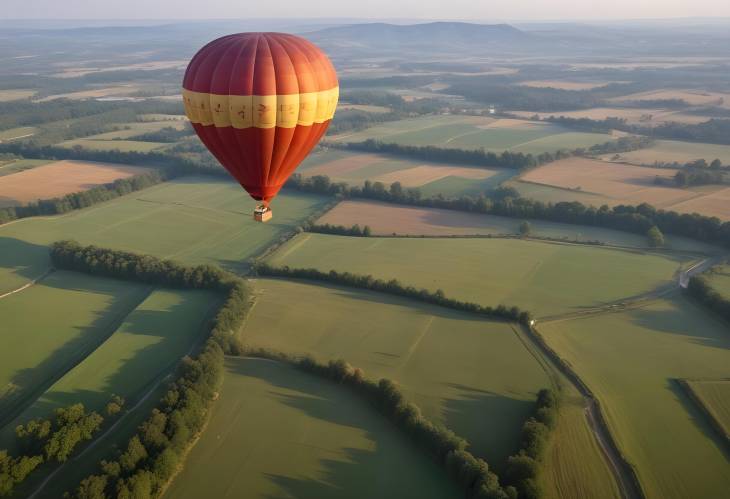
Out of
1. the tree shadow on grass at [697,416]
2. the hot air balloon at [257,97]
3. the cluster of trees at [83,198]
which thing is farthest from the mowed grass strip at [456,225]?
the hot air balloon at [257,97]

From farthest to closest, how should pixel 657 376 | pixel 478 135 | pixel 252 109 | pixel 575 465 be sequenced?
1. pixel 478 135
2. pixel 657 376
3. pixel 575 465
4. pixel 252 109

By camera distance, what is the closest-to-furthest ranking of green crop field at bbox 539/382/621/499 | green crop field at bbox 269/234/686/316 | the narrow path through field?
green crop field at bbox 539/382/621/499, green crop field at bbox 269/234/686/316, the narrow path through field

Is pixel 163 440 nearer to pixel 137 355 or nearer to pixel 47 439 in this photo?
pixel 47 439

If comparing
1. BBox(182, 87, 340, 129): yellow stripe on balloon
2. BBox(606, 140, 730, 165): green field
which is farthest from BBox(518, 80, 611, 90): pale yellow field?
BBox(182, 87, 340, 129): yellow stripe on balloon

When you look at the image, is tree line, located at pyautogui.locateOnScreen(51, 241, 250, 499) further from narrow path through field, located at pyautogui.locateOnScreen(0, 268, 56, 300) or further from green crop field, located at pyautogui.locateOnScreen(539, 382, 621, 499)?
green crop field, located at pyautogui.locateOnScreen(539, 382, 621, 499)

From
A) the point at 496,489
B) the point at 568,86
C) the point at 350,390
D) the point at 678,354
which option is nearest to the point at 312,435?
the point at 350,390

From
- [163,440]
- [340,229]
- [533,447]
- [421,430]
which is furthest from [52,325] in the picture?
[533,447]
